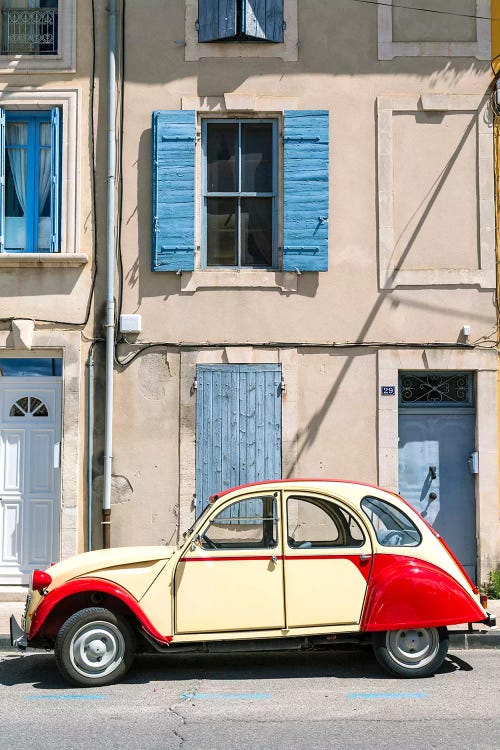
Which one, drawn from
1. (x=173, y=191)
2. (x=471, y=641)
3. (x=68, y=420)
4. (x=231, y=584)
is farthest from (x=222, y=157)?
(x=471, y=641)

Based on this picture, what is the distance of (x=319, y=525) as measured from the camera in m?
8.52

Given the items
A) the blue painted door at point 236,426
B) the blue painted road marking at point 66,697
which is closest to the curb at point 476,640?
the blue painted door at point 236,426

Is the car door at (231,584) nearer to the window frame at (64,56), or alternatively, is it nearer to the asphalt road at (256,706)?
the asphalt road at (256,706)

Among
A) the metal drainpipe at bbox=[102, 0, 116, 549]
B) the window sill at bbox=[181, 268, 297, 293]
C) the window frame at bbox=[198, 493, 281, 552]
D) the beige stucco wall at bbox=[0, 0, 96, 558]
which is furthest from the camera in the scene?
the window sill at bbox=[181, 268, 297, 293]

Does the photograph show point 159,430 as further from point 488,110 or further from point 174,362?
point 488,110

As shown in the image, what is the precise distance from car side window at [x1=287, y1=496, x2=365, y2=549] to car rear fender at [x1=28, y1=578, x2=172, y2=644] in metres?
1.35

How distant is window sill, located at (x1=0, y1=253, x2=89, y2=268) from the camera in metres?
12.1

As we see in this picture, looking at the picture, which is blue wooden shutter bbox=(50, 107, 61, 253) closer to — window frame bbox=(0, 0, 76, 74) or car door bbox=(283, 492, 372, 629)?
window frame bbox=(0, 0, 76, 74)

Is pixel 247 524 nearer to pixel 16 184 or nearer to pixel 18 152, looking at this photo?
pixel 16 184

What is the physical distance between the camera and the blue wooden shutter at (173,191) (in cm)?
1219

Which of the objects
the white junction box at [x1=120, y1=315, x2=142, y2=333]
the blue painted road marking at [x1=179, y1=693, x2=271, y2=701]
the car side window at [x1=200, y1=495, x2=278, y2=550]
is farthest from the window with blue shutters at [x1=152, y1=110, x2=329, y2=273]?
the blue painted road marking at [x1=179, y1=693, x2=271, y2=701]

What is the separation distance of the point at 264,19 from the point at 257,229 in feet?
8.46

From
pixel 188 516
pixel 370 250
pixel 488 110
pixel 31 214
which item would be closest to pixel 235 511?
pixel 188 516

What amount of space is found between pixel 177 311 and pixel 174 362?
625 mm
